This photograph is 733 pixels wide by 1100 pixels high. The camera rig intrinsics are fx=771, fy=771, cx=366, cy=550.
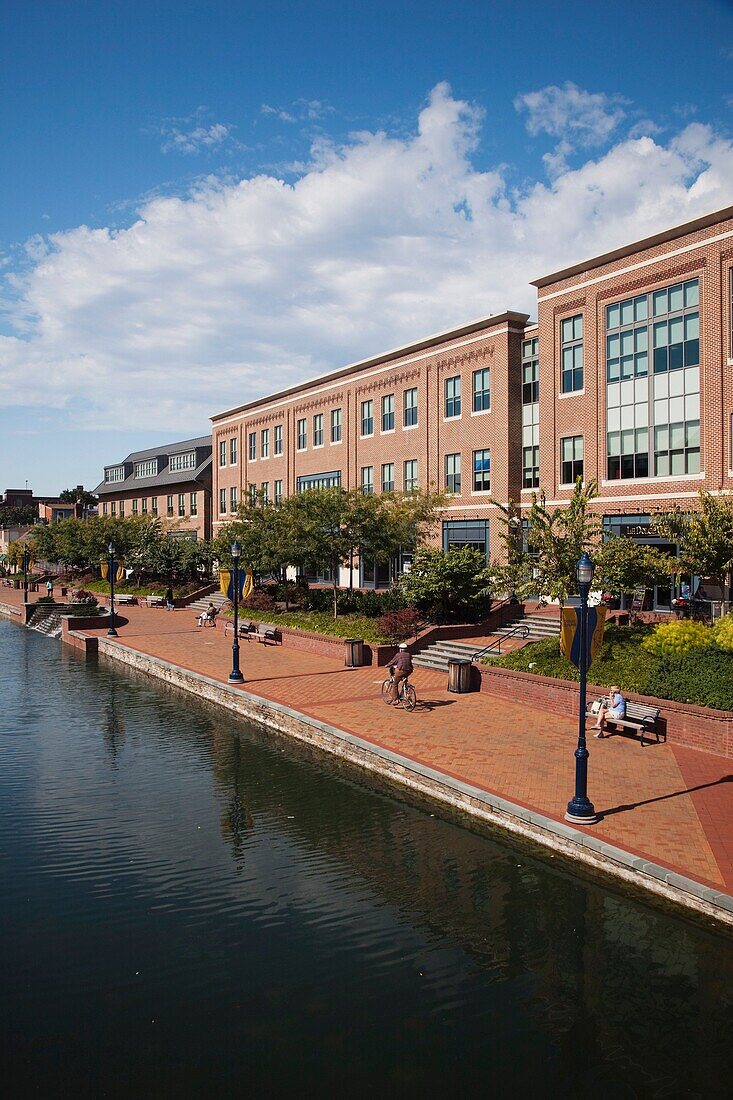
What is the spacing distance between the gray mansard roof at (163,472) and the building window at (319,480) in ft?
54.4

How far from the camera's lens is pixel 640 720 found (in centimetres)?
1567

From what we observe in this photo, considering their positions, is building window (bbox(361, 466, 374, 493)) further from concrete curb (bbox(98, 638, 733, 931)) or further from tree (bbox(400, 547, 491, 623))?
concrete curb (bbox(98, 638, 733, 931))

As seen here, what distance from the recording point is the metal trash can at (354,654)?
A: 24500 mm

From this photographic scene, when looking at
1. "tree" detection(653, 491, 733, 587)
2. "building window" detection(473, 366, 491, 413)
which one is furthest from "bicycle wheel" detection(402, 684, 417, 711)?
"building window" detection(473, 366, 491, 413)

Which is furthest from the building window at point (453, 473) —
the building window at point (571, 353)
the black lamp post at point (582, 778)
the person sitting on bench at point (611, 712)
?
the black lamp post at point (582, 778)

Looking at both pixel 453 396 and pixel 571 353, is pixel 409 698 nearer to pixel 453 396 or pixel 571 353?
pixel 571 353

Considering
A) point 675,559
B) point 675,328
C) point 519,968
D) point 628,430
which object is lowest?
point 519,968

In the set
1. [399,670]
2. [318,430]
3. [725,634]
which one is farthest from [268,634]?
[318,430]

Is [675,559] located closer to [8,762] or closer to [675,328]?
[675,328]

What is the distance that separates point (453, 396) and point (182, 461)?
1497 inches

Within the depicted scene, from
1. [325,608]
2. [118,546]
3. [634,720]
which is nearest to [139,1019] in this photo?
[634,720]

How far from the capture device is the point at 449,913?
916 cm

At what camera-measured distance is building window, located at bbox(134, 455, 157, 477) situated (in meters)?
75.2

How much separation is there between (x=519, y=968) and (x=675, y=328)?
986 inches
